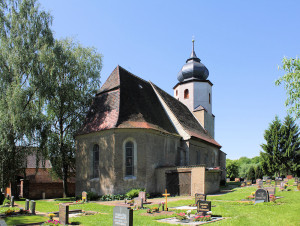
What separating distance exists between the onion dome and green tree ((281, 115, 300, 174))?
14155mm

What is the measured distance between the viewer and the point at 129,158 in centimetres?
2448

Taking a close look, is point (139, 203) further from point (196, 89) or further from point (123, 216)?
point (196, 89)

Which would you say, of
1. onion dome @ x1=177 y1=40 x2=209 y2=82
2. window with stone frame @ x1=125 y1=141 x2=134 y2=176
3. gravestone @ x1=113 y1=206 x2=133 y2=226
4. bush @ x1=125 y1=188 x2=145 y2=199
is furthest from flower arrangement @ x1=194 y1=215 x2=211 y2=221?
onion dome @ x1=177 y1=40 x2=209 y2=82

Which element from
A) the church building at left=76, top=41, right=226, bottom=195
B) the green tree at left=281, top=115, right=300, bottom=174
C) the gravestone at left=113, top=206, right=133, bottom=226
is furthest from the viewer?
the green tree at left=281, top=115, right=300, bottom=174

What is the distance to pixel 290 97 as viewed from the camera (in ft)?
47.5

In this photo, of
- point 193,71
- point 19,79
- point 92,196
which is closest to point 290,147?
point 193,71

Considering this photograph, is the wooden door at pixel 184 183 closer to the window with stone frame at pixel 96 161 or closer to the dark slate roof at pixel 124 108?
the dark slate roof at pixel 124 108

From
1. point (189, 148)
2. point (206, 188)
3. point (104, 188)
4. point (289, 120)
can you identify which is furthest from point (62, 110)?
point (289, 120)

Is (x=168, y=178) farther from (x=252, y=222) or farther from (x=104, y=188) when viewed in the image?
(x=252, y=222)

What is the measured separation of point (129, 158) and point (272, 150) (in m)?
27.1

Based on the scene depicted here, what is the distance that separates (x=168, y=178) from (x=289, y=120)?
26.6 meters

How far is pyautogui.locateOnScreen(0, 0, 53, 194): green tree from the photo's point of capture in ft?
74.1

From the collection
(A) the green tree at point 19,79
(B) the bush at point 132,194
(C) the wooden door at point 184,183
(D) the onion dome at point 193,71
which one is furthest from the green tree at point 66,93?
(D) the onion dome at point 193,71

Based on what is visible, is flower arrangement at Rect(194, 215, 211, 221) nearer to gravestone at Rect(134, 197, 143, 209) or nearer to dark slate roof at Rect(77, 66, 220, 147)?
gravestone at Rect(134, 197, 143, 209)
